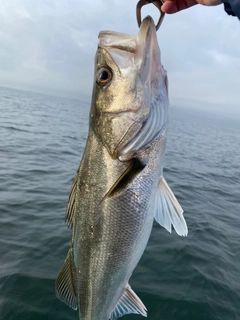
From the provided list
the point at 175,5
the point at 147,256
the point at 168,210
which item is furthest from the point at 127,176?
the point at 147,256

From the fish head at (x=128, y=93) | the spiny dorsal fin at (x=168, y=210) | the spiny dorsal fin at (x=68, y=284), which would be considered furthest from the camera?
the spiny dorsal fin at (x=68, y=284)

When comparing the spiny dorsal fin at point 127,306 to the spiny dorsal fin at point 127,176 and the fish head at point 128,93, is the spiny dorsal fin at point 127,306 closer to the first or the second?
the spiny dorsal fin at point 127,176

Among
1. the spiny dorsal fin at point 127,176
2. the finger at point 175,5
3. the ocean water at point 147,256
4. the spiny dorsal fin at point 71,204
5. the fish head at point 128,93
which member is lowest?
the ocean water at point 147,256

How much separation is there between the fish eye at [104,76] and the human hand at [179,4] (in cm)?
76

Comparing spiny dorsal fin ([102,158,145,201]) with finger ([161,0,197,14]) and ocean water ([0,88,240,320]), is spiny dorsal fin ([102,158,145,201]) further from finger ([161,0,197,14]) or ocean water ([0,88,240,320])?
ocean water ([0,88,240,320])

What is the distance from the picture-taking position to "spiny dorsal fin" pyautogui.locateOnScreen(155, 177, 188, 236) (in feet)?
7.41

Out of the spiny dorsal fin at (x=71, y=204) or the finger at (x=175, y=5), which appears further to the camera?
the finger at (x=175, y=5)

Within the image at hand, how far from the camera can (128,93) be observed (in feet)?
6.93

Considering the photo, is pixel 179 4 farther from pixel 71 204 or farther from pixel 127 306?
pixel 127 306

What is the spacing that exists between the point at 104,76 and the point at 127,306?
186cm

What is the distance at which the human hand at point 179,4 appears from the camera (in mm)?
2425

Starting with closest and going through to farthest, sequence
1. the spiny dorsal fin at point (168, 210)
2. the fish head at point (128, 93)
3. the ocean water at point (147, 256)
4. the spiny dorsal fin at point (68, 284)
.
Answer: the fish head at point (128, 93), the spiny dorsal fin at point (168, 210), the spiny dorsal fin at point (68, 284), the ocean water at point (147, 256)

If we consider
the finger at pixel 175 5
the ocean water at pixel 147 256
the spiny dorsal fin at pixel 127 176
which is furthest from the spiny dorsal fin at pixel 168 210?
the ocean water at pixel 147 256

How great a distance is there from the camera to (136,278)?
5.12 meters
